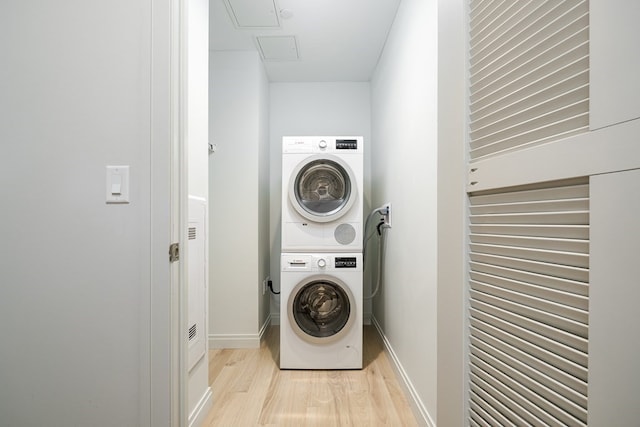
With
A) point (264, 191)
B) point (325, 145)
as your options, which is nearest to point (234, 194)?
point (264, 191)

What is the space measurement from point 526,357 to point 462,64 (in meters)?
0.66

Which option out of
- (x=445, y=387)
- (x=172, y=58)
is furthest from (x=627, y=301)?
(x=172, y=58)

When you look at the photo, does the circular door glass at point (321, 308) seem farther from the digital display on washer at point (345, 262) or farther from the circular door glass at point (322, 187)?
the circular door glass at point (322, 187)

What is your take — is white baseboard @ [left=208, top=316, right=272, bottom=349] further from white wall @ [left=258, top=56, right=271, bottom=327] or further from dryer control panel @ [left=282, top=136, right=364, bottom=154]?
dryer control panel @ [left=282, top=136, right=364, bottom=154]

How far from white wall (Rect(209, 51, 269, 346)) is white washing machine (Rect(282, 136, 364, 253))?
481 millimetres

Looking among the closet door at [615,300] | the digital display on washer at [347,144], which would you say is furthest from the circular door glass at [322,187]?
A: the closet door at [615,300]

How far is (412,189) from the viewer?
1906 mm

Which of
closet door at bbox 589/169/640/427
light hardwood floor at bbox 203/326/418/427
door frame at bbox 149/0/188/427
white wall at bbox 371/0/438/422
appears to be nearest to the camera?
Result: closet door at bbox 589/169/640/427

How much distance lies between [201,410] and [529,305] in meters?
1.69

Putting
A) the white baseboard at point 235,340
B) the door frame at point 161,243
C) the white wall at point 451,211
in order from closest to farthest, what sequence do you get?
1. the white wall at point 451,211
2. the door frame at point 161,243
3. the white baseboard at point 235,340

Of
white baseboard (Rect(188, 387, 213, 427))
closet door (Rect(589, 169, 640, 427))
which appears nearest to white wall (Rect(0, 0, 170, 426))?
white baseboard (Rect(188, 387, 213, 427))

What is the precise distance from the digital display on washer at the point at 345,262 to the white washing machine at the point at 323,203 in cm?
7

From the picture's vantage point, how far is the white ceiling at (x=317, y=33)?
217 centimetres

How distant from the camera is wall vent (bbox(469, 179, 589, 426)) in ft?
1.73
